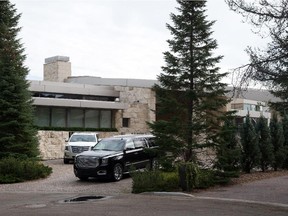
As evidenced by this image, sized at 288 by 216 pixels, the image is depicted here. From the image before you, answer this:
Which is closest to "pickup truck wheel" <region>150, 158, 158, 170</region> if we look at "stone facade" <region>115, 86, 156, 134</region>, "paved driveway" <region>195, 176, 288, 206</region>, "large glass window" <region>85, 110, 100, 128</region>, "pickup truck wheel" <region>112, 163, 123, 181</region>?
"pickup truck wheel" <region>112, 163, 123, 181</region>

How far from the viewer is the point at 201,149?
60.4ft

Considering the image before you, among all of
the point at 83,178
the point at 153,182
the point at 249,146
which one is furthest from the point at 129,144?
the point at 249,146

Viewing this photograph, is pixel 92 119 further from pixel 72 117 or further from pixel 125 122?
pixel 125 122

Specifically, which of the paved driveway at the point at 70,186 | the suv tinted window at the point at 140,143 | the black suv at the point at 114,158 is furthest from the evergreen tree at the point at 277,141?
the paved driveway at the point at 70,186

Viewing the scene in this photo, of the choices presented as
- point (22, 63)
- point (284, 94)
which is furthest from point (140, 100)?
point (284, 94)

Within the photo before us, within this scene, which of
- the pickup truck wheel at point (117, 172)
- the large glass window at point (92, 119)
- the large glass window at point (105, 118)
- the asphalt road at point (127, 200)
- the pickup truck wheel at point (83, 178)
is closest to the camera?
the asphalt road at point (127, 200)

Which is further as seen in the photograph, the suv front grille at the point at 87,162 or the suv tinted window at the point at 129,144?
the suv tinted window at the point at 129,144

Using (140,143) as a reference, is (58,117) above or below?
above

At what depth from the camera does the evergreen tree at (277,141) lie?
23.8 m

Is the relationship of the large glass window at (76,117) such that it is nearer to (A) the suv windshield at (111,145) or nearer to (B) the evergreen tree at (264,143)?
(A) the suv windshield at (111,145)

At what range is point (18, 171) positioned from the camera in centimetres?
2108

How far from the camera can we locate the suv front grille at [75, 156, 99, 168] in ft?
62.7

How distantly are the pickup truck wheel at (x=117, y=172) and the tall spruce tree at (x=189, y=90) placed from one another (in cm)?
228

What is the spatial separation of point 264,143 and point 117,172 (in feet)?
25.6
